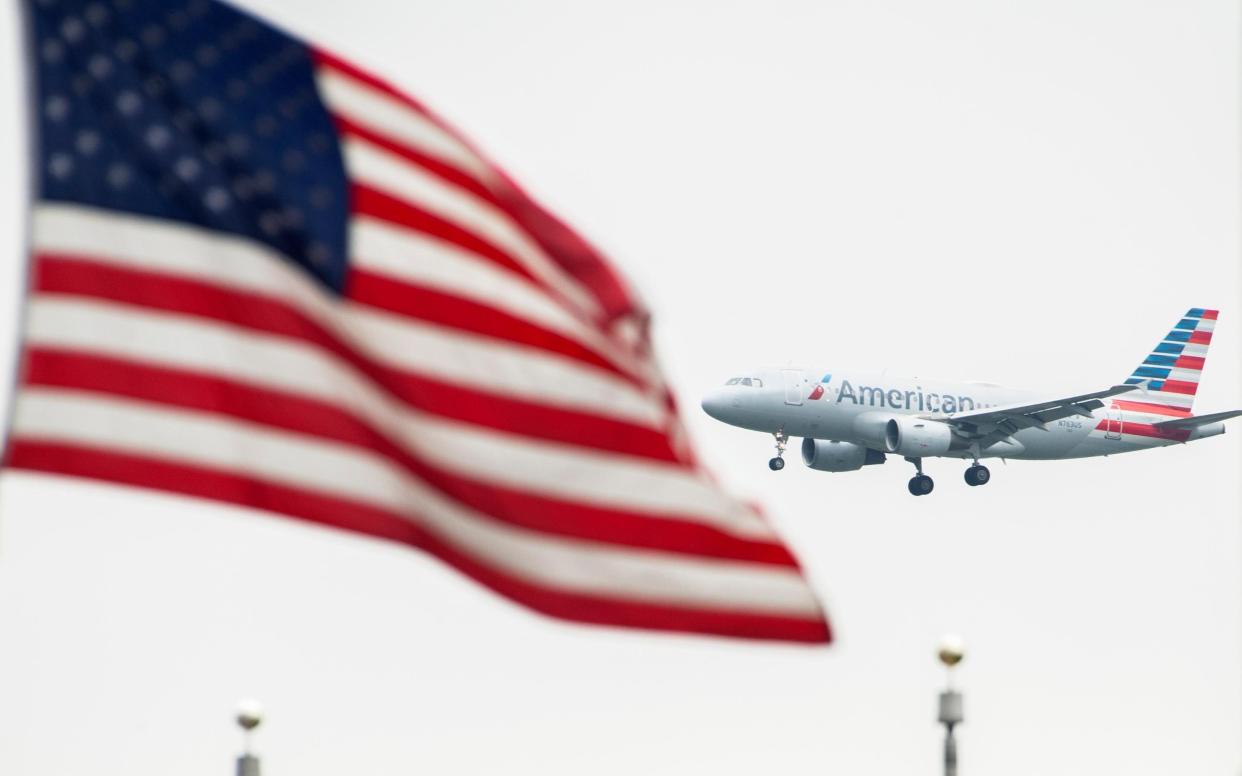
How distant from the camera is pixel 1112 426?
7312 cm

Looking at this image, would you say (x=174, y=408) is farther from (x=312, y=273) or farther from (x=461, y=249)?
(x=461, y=249)

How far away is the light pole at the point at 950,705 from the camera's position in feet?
56.0

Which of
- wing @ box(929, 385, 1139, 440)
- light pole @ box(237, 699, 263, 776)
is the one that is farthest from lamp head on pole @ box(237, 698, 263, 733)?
wing @ box(929, 385, 1139, 440)

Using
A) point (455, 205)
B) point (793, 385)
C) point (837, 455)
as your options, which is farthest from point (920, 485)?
point (455, 205)

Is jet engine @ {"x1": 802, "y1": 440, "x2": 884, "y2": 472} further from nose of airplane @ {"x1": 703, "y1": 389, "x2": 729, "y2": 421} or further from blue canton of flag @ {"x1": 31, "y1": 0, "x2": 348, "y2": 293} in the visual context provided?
blue canton of flag @ {"x1": 31, "y1": 0, "x2": 348, "y2": 293}

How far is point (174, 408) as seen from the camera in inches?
429

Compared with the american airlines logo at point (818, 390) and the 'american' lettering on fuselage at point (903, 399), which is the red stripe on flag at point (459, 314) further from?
the 'american' lettering on fuselage at point (903, 399)

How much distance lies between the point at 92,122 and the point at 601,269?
2.54 metres

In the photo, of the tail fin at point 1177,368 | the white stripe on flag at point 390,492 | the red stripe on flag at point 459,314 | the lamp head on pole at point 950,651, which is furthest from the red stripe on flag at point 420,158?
the tail fin at point 1177,368

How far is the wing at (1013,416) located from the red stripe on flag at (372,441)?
55.1m

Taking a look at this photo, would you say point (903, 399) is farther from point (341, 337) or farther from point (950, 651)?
point (341, 337)

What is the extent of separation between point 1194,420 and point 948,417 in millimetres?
7714

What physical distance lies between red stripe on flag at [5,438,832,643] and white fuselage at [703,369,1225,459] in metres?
51.3

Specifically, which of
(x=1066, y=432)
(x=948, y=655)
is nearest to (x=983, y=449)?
(x=1066, y=432)
